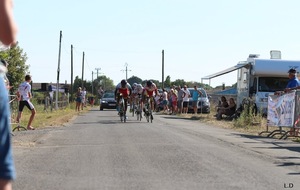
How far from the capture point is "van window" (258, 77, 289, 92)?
25609mm

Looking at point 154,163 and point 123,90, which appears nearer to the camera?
point 154,163

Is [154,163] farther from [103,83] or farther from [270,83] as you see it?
[103,83]

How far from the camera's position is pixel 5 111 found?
271 centimetres

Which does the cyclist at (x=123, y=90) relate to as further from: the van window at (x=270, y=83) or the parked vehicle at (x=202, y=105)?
the parked vehicle at (x=202, y=105)

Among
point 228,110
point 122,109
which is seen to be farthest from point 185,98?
point 122,109

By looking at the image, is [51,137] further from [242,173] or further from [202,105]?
[202,105]

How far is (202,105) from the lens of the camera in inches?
1345

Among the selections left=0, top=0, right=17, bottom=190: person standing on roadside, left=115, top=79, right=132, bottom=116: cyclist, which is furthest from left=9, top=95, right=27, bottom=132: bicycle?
left=0, top=0, right=17, bottom=190: person standing on roadside

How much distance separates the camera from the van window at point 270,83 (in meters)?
25.6

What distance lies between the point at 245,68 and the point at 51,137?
15336mm

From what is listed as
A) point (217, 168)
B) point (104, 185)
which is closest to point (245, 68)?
point (217, 168)

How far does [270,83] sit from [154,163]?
57.1ft

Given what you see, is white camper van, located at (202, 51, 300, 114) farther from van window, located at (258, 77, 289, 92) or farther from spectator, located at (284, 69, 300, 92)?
spectator, located at (284, 69, 300, 92)

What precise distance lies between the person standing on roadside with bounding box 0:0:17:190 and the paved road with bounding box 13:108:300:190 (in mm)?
4400
